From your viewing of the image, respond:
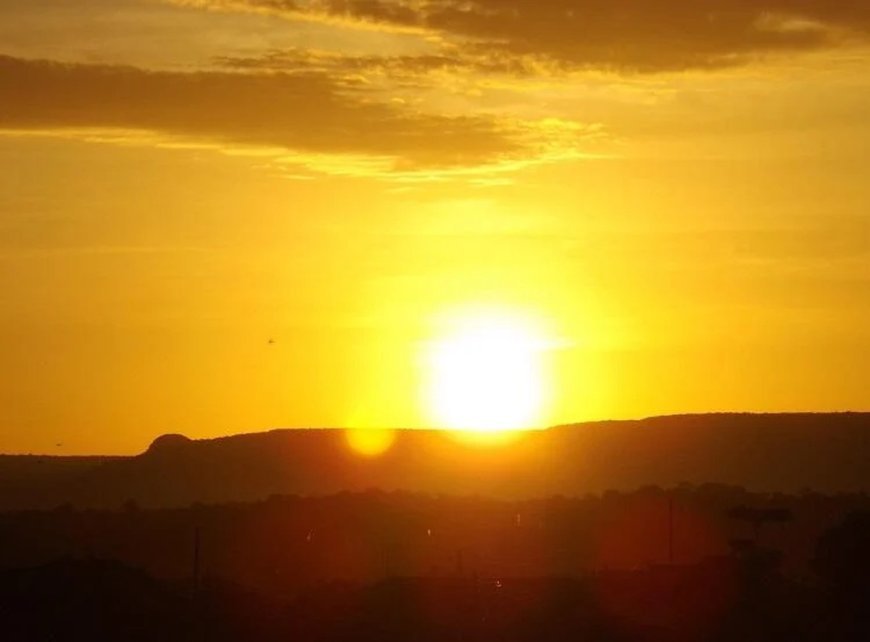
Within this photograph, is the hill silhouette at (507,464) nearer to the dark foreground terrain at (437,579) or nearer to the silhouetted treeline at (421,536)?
the silhouetted treeline at (421,536)

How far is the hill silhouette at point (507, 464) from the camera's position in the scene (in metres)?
95.6

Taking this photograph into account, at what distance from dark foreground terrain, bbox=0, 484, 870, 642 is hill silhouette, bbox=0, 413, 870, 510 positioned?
30.6 m

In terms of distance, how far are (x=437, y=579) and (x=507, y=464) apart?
70358mm

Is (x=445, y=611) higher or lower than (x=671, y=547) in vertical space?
higher

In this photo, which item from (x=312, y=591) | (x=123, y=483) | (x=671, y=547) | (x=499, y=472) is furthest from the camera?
(x=499, y=472)

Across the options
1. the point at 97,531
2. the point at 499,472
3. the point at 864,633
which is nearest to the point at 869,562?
the point at 864,633

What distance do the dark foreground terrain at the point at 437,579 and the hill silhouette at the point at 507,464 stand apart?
30.6 meters

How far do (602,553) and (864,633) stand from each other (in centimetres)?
2069

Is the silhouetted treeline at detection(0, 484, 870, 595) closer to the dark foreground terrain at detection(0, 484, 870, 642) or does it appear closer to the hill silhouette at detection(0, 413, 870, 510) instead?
the dark foreground terrain at detection(0, 484, 870, 642)

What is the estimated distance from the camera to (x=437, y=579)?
1542 inches

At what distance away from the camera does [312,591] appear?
38156 millimetres

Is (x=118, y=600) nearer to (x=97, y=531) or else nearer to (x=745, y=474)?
(x=97, y=531)

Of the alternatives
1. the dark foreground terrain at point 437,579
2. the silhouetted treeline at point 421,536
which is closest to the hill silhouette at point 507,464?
the silhouetted treeline at point 421,536

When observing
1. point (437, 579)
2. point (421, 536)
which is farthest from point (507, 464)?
point (437, 579)
